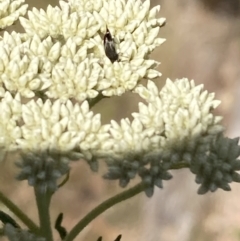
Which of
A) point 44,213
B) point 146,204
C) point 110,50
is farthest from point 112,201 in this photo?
point 146,204

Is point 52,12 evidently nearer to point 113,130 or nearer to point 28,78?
point 28,78

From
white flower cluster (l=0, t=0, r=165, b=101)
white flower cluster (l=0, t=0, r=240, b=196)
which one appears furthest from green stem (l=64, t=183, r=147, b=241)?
white flower cluster (l=0, t=0, r=165, b=101)

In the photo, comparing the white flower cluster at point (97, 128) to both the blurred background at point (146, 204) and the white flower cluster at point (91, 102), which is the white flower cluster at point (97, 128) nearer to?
the white flower cluster at point (91, 102)

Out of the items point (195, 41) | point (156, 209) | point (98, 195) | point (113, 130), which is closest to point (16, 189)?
point (98, 195)

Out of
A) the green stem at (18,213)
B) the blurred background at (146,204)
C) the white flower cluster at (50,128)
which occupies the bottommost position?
the green stem at (18,213)

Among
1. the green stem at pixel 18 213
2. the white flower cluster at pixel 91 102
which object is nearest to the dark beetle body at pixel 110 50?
the white flower cluster at pixel 91 102

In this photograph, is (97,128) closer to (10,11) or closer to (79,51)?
(79,51)

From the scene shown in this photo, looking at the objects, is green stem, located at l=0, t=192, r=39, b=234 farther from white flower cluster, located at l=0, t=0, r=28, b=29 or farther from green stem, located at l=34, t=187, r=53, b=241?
white flower cluster, located at l=0, t=0, r=28, b=29

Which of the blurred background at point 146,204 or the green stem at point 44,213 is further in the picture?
the blurred background at point 146,204
